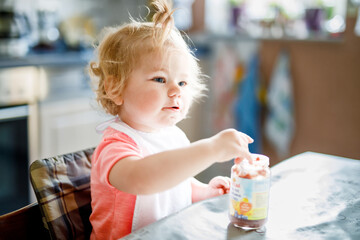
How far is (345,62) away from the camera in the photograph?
2.48m

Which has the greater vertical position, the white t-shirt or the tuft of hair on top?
the tuft of hair on top

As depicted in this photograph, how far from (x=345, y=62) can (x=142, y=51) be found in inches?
72.3

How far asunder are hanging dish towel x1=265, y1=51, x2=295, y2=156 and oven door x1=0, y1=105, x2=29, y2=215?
152 cm

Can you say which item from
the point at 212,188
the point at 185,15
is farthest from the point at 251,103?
the point at 212,188

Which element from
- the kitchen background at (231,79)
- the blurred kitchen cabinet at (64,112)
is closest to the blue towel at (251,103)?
the kitchen background at (231,79)

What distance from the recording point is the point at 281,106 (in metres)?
2.72

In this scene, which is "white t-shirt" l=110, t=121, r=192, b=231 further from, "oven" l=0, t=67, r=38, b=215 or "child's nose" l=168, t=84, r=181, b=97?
"oven" l=0, t=67, r=38, b=215

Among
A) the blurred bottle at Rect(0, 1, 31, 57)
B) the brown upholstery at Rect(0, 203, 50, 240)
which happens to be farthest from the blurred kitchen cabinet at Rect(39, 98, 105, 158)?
the brown upholstery at Rect(0, 203, 50, 240)

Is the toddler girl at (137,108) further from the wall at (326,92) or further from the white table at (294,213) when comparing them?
the wall at (326,92)

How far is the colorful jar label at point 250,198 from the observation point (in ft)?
2.64

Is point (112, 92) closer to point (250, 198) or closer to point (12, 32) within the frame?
point (250, 198)

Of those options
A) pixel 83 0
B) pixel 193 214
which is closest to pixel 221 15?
pixel 83 0

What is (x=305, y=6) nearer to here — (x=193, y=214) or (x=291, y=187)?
(x=291, y=187)

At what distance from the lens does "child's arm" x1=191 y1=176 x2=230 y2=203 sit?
3.54 feet
